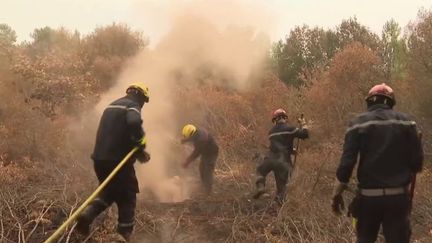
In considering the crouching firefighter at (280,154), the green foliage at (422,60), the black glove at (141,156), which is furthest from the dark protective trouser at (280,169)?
the green foliage at (422,60)

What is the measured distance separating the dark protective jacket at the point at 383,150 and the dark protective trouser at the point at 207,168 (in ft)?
18.5

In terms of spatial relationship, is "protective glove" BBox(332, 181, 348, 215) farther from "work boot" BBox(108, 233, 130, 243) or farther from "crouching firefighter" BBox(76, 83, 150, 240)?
"work boot" BBox(108, 233, 130, 243)

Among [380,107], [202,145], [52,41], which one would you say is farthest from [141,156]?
[52,41]

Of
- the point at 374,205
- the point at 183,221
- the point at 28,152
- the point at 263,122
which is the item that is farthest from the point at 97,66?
the point at 374,205

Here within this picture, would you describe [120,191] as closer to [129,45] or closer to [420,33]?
[420,33]

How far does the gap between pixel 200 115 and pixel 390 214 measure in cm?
1424

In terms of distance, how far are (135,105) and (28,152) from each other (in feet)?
26.2

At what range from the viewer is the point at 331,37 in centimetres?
2695

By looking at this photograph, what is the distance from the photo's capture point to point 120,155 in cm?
595

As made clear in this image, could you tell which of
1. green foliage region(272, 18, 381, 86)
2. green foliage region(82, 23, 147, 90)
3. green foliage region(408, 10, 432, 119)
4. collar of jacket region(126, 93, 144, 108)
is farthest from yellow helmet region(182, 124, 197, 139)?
green foliage region(272, 18, 381, 86)

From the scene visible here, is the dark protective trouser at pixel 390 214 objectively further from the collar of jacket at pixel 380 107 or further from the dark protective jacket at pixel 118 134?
the dark protective jacket at pixel 118 134

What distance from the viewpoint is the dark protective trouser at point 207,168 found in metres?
10.2

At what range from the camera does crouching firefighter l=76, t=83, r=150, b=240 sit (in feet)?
19.4

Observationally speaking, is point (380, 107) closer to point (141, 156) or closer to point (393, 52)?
point (141, 156)
